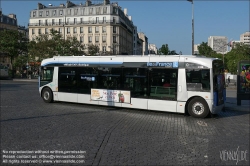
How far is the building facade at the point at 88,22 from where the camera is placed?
3322 inches

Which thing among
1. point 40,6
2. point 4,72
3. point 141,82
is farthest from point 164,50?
point 141,82

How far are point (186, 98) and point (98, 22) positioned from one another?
74933 mm

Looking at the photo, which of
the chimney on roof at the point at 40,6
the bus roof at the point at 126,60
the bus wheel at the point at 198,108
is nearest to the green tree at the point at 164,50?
the chimney on roof at the point at 40,6

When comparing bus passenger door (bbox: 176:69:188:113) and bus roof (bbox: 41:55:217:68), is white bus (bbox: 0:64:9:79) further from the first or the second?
bus passenger door (bbox: 176:69:188:113)

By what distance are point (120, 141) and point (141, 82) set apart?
658cm

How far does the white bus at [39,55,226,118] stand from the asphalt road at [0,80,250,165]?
1.33 metres

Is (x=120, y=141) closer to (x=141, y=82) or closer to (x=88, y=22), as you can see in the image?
(x=141, y=82)

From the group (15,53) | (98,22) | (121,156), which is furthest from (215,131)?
(98,22)

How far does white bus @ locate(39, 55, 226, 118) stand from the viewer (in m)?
12.8

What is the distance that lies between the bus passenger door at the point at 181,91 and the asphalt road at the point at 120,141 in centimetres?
113

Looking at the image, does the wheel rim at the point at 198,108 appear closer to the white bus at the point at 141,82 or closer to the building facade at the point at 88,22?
the white bus at the point at 141,82

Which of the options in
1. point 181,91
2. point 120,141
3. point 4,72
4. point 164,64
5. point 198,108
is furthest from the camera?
point 4,72

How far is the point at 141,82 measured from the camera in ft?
46.6

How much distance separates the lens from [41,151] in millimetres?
6754
